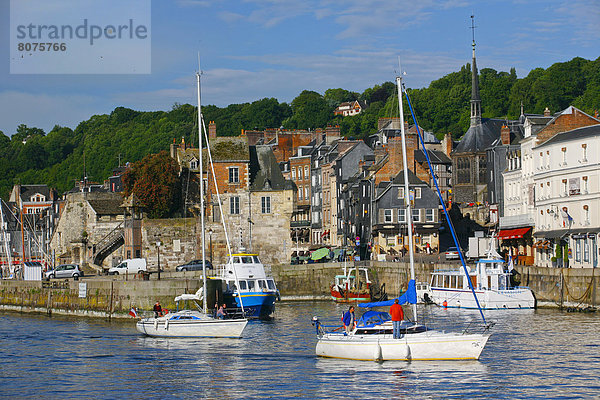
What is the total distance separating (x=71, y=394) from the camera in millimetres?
32844

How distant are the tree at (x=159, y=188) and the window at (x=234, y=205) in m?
6.41

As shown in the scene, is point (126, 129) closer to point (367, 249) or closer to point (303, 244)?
point (303, 244)

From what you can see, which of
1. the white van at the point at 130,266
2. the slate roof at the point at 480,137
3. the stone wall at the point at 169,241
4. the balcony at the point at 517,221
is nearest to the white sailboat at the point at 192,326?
the white van at the point at 130,266

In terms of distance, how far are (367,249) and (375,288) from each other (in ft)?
50.0

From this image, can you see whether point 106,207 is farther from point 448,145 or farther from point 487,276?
point 448,145

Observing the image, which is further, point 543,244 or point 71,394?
point 543,244

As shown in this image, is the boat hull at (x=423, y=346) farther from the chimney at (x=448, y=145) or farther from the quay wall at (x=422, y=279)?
the chimney at (x=448, y=145)

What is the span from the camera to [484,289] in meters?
60.5

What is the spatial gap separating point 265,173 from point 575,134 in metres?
25.9

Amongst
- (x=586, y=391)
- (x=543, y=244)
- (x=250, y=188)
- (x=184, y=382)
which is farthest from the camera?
(x=250, y=188)

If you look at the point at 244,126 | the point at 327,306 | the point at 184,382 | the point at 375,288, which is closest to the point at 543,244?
the point at 375,288

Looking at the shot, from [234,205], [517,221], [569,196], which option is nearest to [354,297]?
[234,205]

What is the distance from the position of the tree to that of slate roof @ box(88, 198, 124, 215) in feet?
9.58

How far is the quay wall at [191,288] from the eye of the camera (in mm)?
55312
